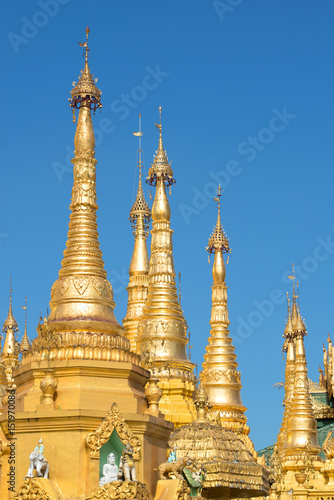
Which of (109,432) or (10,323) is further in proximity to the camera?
(10,323)

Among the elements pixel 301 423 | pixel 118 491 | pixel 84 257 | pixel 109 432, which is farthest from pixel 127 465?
pixel 301 423

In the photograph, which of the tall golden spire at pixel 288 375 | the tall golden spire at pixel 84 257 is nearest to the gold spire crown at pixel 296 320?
the tall golden spire at pixel 288 375

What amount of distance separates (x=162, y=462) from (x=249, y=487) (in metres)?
6.64

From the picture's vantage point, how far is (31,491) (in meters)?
21.7

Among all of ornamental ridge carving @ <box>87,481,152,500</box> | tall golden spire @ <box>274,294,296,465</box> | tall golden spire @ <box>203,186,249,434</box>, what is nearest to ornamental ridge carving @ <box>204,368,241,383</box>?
tall golden spire @ <box>203,186,249,434</box>

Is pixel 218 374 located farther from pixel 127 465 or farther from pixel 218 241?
pixel 127 465

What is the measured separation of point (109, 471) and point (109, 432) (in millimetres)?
899

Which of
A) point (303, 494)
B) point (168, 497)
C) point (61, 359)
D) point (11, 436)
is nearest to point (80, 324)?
point (61, 359)

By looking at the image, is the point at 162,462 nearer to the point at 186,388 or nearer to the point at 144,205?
the point at 186,388

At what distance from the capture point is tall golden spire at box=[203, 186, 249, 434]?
4309cm

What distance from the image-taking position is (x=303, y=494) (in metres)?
40.2

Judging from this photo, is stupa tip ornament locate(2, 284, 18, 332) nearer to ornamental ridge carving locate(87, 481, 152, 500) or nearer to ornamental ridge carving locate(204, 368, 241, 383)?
ornamental ridge carving locate(204, 368, 241, 383)

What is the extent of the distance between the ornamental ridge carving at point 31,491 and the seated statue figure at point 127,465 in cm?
176

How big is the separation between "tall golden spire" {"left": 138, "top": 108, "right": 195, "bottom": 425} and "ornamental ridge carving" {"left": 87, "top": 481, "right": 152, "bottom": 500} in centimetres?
1231
